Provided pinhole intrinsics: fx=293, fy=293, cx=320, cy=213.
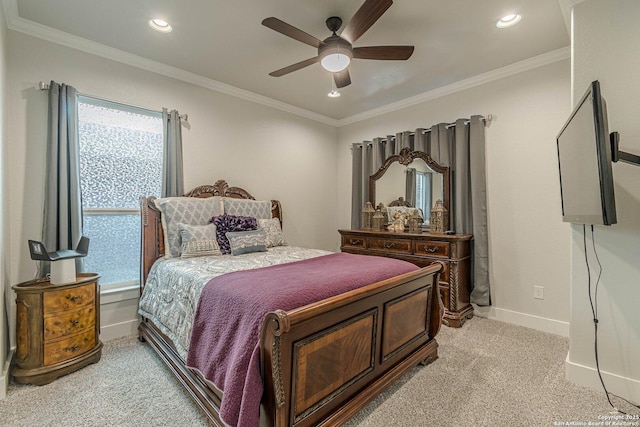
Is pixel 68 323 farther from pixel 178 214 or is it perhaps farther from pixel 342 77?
pixel 342 77

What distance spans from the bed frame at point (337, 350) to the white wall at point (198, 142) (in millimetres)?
1595

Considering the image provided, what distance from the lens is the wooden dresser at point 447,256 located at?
317 cm

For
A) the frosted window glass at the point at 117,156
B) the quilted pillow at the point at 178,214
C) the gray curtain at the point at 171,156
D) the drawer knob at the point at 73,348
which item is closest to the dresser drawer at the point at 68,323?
the drawer knob at the point at 73,348

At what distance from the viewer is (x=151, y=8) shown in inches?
88.7

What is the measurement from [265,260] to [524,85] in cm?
324

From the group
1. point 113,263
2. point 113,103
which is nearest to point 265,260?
point 113,263

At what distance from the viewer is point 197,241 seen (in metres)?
2.74

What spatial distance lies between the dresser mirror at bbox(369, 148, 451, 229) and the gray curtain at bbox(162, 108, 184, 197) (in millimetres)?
2638

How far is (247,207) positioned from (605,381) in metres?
3.43

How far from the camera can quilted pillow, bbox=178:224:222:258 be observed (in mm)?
2696

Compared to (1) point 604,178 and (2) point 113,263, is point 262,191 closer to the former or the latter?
(2) point 113,263

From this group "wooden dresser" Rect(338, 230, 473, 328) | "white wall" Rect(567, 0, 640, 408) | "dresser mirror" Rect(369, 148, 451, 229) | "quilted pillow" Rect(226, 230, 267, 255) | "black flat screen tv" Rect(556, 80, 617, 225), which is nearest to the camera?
"black flat screen tv" Rect(556, 80, 617, 225)

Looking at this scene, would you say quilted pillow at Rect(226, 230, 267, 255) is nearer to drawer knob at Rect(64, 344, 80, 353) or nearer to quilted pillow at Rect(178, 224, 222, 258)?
quilted pillow at Rect(178, 224, 222, 258)

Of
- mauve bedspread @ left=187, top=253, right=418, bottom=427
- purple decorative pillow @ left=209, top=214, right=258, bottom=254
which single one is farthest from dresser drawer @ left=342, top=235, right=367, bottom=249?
mauve bedspread @ left=187, top=253, right=418, bottom=427
